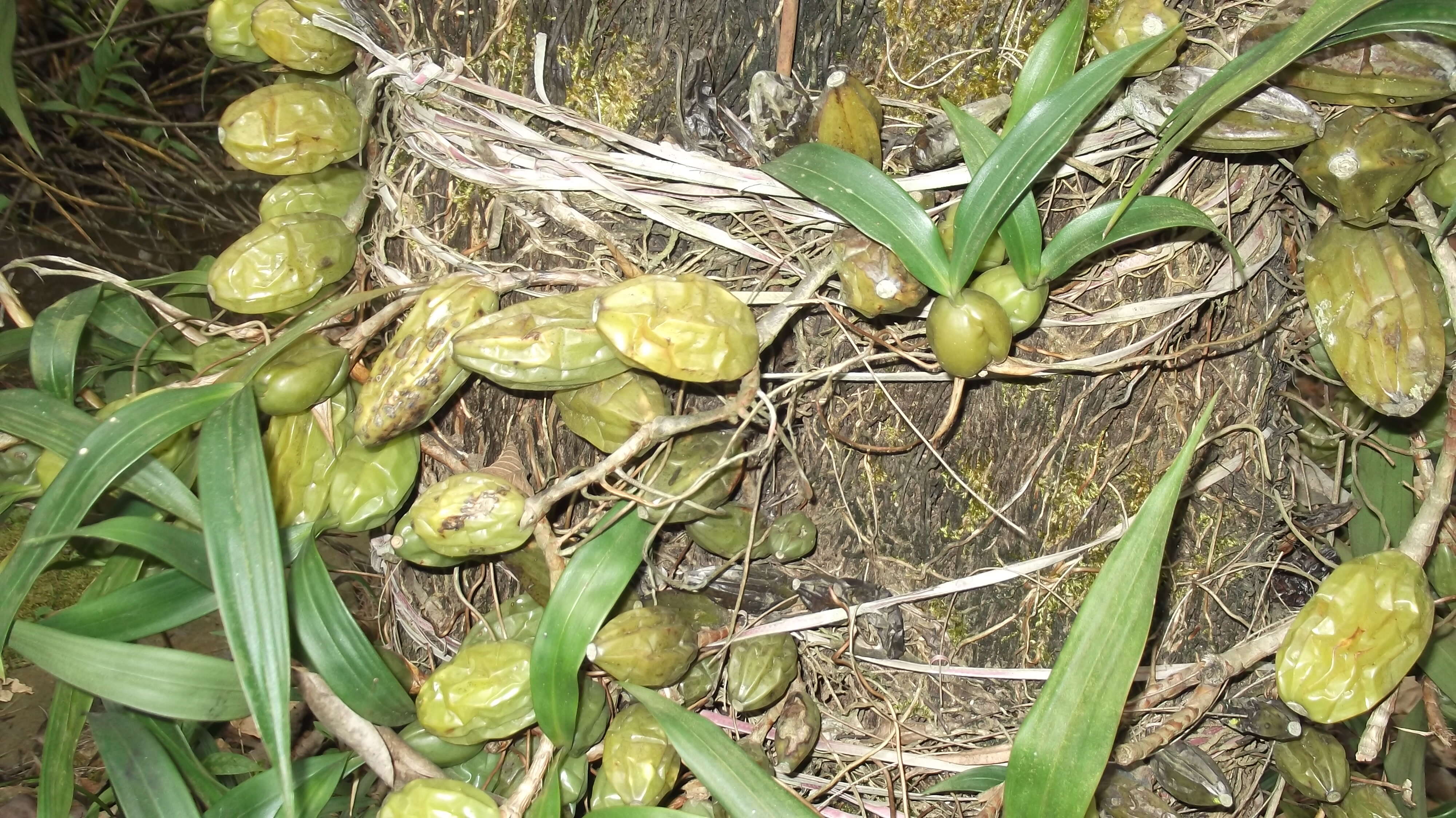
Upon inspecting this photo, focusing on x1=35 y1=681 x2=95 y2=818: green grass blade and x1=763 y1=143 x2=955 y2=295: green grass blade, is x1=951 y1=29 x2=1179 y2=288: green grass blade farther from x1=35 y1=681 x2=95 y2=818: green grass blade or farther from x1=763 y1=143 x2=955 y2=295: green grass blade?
x1=35 y1=681 x2=95 y2=818: green grass blade

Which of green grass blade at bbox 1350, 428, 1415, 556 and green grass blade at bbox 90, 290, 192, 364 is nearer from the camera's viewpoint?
green grass blade at bbox 1350, 428, 1415, 556

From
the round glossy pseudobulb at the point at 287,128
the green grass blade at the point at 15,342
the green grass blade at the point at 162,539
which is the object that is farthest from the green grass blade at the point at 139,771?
the round glossy pseudobulb at the point at 287,128

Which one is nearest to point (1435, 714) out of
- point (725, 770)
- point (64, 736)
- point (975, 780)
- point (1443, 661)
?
point (1443, 661)

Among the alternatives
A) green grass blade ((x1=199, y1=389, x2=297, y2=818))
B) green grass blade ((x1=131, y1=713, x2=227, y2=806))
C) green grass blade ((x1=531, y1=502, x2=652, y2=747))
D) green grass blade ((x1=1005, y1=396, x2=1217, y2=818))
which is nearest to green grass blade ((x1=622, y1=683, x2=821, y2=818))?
green grass blade ((x1=531, y1=502, x2=652, y2=747))

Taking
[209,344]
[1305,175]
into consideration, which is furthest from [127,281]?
[1305,175]

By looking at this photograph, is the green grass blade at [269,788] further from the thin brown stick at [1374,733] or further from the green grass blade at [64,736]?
the thin brown stick at [1374,733]
